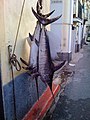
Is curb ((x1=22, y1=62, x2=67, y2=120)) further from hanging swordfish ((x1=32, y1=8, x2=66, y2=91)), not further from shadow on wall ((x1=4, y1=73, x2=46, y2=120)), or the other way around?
hanging swordfish ((x1=32, y1=8, x2=66, y2=91))

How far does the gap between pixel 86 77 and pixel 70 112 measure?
137 inches

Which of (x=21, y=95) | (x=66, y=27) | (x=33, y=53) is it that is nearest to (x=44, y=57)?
(x=33, y=53)

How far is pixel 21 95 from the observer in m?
3.21

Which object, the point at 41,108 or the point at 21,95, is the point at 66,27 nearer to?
the point at 41,108

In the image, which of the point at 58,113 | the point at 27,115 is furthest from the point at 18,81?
the point at 58,113

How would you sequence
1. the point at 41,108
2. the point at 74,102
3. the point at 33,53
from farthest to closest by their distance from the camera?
the point at 74,102 < the point at 41,108 < the point at 33,53

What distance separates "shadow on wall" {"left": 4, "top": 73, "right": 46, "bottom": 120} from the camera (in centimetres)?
276

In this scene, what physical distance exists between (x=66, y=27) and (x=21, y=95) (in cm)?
752

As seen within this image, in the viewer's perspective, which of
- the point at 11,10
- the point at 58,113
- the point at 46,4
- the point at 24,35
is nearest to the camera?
the point at 11,10

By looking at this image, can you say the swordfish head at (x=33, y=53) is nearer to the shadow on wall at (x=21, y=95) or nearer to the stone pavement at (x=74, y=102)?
the shadow on wall at (x=21, y=95)

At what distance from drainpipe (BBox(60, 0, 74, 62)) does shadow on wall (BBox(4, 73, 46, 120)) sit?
6891 mm

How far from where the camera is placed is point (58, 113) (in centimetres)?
414

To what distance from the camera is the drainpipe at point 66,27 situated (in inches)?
399

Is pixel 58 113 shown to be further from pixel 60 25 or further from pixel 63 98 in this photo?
pixel 60 25
